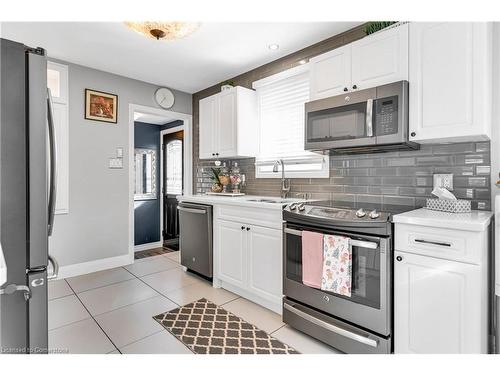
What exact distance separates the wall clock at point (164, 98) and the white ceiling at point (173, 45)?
0.42 metres

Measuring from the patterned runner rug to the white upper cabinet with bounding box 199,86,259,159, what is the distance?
179 centimetres

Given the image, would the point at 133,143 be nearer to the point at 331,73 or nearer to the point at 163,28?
the point at 163,28

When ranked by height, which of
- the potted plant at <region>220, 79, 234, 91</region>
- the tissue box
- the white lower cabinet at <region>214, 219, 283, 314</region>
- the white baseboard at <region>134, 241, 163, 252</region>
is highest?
the potted plant at <region>220, 79, 234, 91</region>

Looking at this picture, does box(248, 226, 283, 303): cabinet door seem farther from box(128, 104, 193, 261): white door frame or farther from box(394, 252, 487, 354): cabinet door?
box(128, 104, 193, 261): white door frame

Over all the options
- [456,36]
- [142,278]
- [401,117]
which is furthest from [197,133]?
[456,36]

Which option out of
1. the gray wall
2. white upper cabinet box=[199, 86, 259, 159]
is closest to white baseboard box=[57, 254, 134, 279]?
the gray wall

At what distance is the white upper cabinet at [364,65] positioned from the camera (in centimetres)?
192

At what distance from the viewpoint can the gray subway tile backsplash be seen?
187cm

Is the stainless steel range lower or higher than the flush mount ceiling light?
lower

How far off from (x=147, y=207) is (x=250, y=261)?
319 cm

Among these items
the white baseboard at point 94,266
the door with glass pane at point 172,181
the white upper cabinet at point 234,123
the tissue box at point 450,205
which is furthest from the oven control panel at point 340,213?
the door with glass pane at point 172,181

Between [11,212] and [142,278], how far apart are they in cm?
244

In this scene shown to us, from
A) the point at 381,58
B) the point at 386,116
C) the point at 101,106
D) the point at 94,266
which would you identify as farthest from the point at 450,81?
the point at 94,266

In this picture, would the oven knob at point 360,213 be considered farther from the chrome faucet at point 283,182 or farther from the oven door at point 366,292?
the chrome faucet at point 283,182
